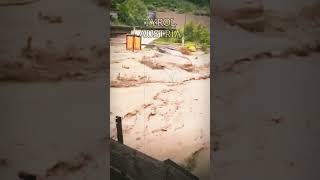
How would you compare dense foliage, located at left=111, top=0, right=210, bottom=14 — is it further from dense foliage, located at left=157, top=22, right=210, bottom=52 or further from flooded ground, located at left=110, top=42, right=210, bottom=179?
flooded ground, located at left=110, top=42, right=210, bottom=179

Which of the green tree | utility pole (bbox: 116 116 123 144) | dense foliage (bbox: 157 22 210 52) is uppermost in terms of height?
the green tree

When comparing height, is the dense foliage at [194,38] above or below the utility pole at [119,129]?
above

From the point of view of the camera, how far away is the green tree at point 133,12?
2734 mm

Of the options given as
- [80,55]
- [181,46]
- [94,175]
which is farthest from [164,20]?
[94,175]

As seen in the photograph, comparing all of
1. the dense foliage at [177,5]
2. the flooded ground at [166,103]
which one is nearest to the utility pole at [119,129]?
the flooded ground at [166,103]

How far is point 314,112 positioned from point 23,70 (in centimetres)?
173

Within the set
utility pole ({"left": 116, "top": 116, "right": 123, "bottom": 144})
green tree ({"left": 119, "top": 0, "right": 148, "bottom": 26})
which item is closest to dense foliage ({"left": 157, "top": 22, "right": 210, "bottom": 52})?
green tree ({"left": 119, "top": 0, "right": 148, "bottom": 26})

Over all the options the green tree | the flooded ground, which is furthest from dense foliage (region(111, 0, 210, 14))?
the flooded ground

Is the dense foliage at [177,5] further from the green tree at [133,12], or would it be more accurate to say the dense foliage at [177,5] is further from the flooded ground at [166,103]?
the flooded ground at [166,103]

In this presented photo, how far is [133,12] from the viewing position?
2.78 m

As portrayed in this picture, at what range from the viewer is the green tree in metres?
2.73

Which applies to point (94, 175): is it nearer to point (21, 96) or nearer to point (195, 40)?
point (21, 96)

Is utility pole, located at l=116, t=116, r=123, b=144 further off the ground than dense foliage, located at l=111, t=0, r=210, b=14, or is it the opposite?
dense foliage, located at l=111, t=0, r=210, b=14

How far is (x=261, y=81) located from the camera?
2650mm
